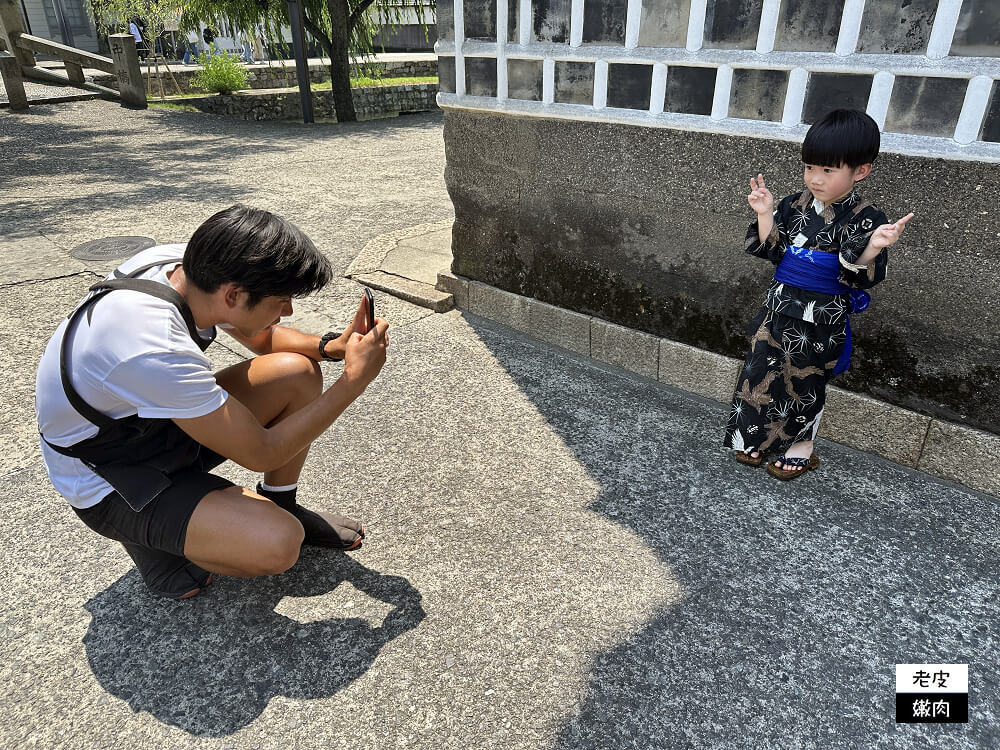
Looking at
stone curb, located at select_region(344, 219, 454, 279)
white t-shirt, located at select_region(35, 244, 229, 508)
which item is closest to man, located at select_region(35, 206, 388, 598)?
white t-shirt, located at select_region(35, 244, 229, 508)

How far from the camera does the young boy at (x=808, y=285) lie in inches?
102

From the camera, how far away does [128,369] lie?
1.88 meters

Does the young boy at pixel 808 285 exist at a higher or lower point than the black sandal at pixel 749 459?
higher

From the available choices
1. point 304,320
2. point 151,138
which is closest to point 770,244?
point 304,320

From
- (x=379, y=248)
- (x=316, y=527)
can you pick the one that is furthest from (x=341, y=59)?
(x=316, y=527)

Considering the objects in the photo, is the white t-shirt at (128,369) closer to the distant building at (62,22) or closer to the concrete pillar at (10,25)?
the concrete pillar at (10,25)

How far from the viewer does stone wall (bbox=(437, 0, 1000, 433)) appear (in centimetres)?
272

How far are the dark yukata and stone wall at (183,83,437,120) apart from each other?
46.8ft

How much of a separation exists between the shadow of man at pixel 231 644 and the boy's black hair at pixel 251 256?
114 cm

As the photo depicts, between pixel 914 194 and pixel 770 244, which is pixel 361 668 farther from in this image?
pixel 914 194

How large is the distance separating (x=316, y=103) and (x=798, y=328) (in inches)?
590

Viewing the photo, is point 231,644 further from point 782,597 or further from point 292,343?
point 782,597

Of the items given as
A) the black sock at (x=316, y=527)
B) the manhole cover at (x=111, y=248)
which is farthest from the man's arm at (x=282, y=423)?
the manhole cover at (x=111, y=248)

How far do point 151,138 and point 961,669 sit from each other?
13.1 metres
